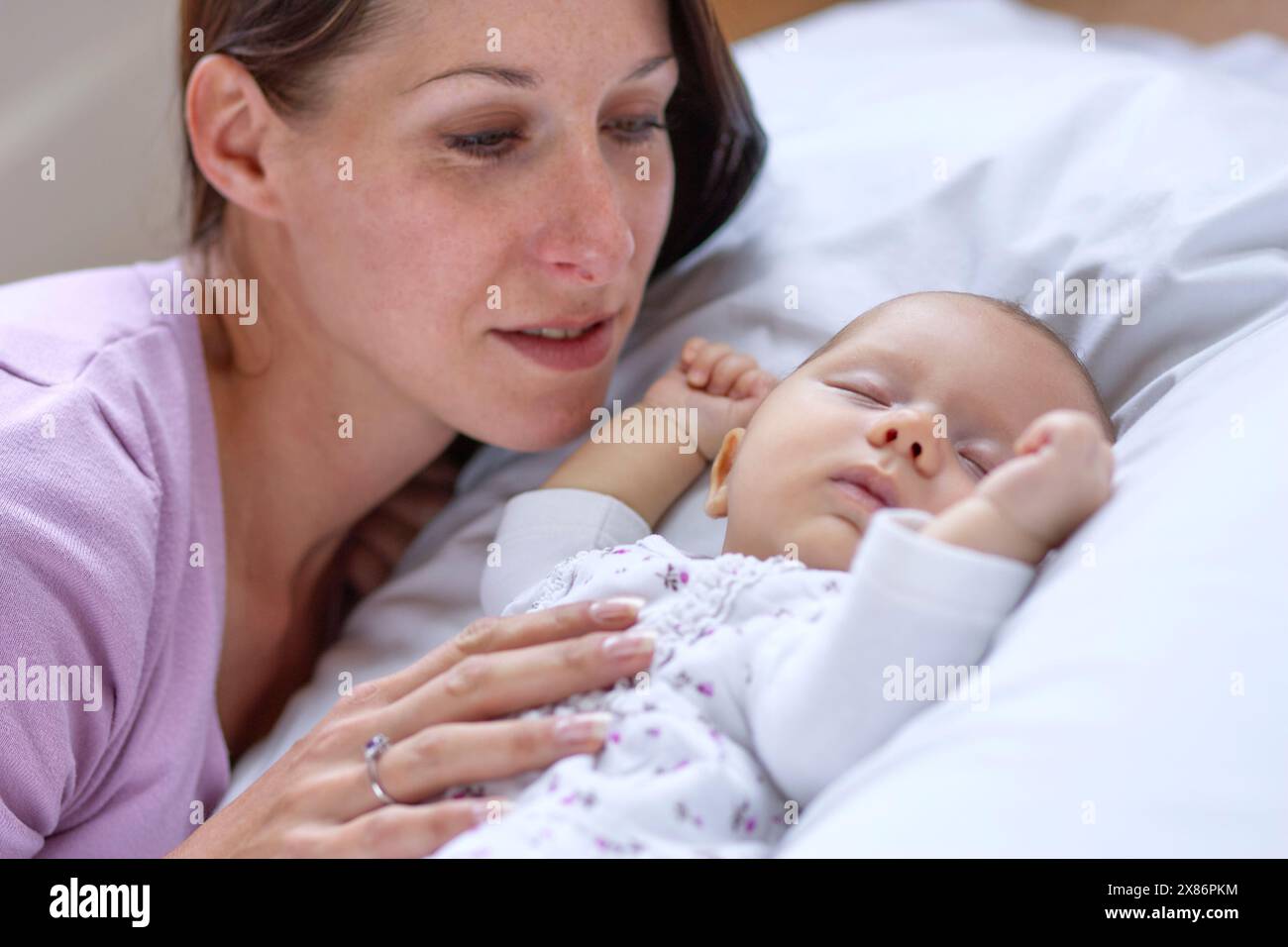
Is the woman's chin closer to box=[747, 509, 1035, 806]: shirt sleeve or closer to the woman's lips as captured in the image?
the woman's lips

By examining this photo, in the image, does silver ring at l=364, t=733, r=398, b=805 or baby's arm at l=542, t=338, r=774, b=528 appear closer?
silver ring at l=364, t=733, r=398, b=805

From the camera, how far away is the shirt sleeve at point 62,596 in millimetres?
1107

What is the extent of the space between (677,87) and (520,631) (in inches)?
32.4

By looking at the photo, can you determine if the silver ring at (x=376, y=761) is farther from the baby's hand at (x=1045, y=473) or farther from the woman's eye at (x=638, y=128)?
the woman's eye at (x=638, y=128)

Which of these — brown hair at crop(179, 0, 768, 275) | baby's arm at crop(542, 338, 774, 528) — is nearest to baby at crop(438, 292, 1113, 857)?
baby's arm at crop(542, 338, 774, 528)

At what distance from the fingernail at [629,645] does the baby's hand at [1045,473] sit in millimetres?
261

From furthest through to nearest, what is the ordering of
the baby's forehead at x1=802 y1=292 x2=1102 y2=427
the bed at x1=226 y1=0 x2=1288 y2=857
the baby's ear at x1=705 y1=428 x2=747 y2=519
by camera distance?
the baby's ear at x1=705 y1=428 x2=747 y2=519
the baby's forehead at x1=802 y1=292 x2=1102 y2=427
the bed at x1=226 y1=0 x2=1288 y2=857

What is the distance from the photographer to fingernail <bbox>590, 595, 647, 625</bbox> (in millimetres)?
981

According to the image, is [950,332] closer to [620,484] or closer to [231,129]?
[620,484]

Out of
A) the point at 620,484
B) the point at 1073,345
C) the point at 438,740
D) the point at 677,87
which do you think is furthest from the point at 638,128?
the point at 438,740

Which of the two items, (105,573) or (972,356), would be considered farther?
(105,573)

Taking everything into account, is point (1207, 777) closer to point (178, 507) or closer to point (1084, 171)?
point (1084, 171)

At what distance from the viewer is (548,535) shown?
4.19ft
